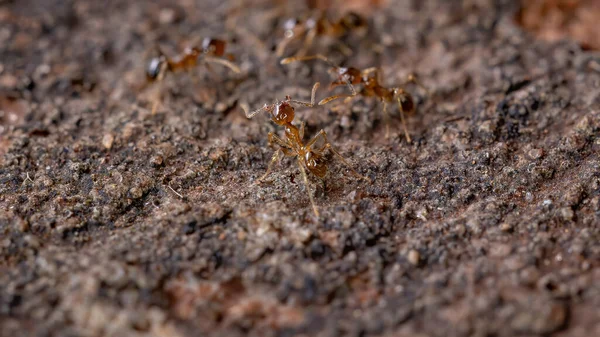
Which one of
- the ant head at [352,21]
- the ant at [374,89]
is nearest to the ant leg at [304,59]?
the ant at [374,89]

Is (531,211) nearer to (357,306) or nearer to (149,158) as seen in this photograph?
(357,306)

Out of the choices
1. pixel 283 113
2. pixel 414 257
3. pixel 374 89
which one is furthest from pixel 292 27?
pixel 414 257

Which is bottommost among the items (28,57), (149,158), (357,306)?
(357,306)

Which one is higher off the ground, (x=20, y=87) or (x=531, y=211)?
(x=20, y=87)

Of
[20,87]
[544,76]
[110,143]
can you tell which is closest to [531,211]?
[544,76]

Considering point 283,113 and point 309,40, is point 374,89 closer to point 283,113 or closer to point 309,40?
point 283,113

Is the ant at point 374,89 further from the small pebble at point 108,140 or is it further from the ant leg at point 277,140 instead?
the small pebble at point 108,140
